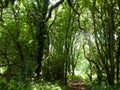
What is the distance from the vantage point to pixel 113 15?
70.7 ft

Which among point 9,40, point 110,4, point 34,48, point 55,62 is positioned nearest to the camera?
point 110,4

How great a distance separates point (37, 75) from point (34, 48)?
2.50 meters

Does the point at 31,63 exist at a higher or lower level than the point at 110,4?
lower

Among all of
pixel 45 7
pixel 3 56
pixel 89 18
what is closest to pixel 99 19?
pixel 89 18

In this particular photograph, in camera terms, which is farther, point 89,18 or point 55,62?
point 55,62

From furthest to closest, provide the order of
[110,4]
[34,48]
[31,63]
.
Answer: [34,48] < [31,63] < [110,4]

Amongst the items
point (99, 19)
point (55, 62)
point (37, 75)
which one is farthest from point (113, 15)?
point (55, 62)

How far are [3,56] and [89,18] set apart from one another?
8770 mm

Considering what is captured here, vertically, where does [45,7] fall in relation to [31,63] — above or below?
above

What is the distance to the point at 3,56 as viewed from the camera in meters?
25.1

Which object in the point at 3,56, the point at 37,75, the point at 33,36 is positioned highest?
the point at 33,36

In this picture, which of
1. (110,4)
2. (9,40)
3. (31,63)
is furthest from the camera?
(9,40)

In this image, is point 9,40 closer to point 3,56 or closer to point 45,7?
point 3,56

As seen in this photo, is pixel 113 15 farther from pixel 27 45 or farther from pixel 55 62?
pixel 55 62
